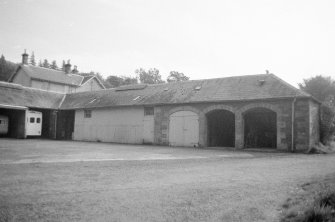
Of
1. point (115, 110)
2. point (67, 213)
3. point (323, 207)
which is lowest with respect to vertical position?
point (67, 213)

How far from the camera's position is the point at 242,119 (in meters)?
18.9

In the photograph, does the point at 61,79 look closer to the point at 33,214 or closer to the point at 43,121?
the point at 43,121

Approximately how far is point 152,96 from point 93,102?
6809 millimetres

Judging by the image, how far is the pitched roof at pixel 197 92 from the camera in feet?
60.7

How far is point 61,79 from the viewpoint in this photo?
41.7m

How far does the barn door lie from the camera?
74.4ft

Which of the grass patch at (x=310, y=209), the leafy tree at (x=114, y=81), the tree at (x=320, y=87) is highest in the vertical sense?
the leafy tree at (x=114, y=81)

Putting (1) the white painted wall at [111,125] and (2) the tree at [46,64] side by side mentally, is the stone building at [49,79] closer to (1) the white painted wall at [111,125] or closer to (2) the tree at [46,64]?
(1) the white painted wall at [111,125]

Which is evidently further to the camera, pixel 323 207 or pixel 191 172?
pixel 191 172

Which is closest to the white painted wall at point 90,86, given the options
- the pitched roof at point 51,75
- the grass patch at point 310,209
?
the pitched roof at point 51,75

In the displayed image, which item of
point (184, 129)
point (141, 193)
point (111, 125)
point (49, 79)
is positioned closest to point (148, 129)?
point (184, 129)

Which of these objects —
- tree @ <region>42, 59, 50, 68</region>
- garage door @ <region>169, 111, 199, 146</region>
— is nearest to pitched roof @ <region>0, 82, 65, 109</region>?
garage door @ <region>169, 111, 199, 146</region>

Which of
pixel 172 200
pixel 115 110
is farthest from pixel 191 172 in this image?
pixel 115 110

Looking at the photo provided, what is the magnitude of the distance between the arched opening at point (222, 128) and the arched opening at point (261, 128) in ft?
4.55
